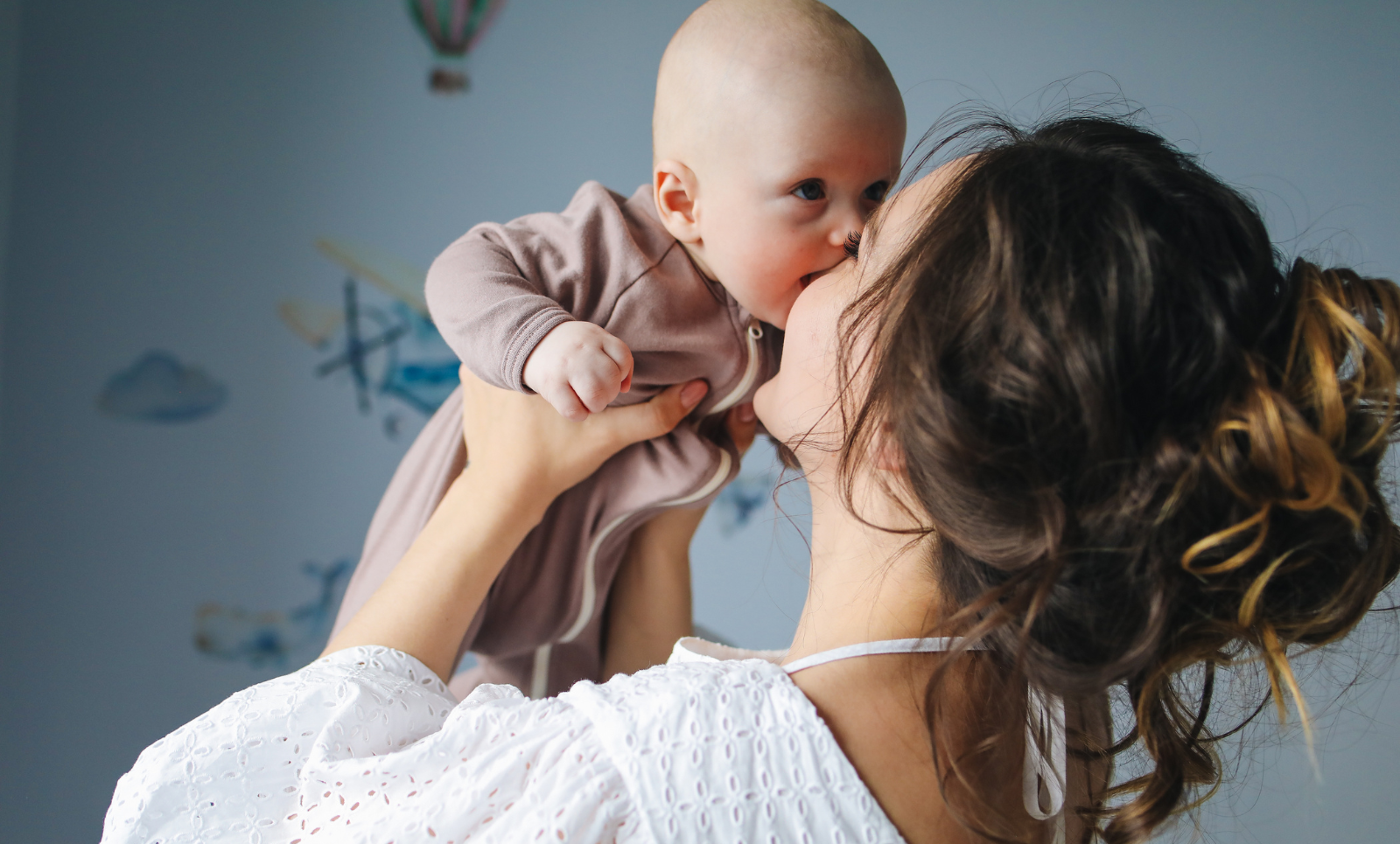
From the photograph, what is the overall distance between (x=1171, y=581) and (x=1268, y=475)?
84 mm

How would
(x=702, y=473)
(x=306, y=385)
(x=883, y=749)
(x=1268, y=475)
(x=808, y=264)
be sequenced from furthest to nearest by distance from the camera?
(x=306, y=385) < (x=702, y=473) < (x=808, y=264) < (x=883, y=749) < (x=1268, y=475)

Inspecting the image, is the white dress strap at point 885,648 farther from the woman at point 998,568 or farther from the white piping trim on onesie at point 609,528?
the white piping trim on onesie at point 609,528

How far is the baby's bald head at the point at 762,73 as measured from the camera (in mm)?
866

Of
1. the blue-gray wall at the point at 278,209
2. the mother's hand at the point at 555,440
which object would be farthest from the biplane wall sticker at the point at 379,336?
the mother's hand at the point at 555,440

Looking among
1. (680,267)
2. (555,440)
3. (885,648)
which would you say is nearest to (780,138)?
(680,267)

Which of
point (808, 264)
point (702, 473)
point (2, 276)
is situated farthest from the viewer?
point (2, 276)

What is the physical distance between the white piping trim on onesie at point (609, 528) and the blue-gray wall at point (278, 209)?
24.3 inches

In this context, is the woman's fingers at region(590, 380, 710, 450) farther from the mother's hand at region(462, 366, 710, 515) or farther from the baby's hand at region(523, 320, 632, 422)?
the baby's hand at region(523, 320, 632, 422)

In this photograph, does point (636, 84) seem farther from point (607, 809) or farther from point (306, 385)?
point (607, 809)

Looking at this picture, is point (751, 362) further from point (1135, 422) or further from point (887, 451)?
point (1135, 422)

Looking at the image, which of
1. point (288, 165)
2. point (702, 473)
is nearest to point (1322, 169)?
point (702, 473)

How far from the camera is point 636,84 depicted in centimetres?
185

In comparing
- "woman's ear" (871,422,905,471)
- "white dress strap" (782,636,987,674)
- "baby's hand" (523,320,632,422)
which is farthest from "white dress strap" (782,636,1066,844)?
"baby's hand" (523,320,632,422)

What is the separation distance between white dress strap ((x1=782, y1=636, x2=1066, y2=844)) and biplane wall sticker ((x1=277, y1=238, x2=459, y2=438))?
1413mm
